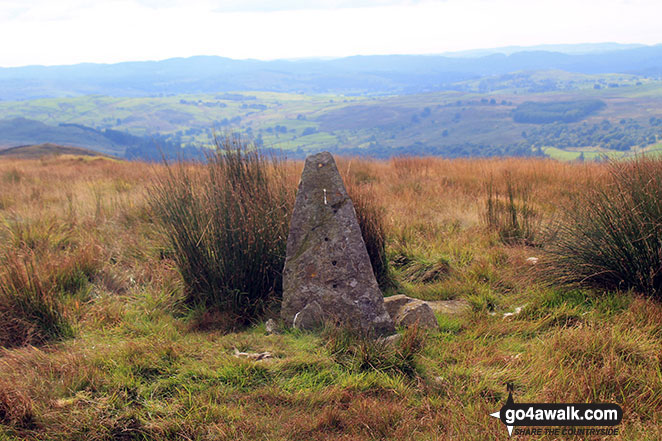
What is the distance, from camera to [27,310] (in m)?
4.07

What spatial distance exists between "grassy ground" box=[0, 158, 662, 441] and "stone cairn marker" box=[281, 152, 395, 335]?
31 centimetres

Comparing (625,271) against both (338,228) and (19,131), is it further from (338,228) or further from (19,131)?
(19,131)

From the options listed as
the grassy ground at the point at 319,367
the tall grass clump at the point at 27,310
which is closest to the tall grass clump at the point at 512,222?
the grassy ground at the point at 319,367

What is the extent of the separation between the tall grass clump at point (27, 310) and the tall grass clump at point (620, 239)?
186 inches

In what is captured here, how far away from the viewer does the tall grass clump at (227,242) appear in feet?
14.6

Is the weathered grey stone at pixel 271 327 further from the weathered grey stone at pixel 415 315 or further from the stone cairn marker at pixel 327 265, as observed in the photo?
the weathered grey stone at pixel 415 315

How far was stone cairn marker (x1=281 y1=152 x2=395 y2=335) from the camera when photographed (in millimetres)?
3906

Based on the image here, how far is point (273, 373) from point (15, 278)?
9.06 feet

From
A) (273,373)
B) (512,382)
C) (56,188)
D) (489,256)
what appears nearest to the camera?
(512,382)

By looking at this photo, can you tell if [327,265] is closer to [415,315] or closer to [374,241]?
[415,315]

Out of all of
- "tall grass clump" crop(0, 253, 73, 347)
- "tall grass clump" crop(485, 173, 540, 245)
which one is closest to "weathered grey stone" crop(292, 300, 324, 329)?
"tall grass clump" crop(0, 253, 73, 347)

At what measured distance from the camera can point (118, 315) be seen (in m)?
4.29

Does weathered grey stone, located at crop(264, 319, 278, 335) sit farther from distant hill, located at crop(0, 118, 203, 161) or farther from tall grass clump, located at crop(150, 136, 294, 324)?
distant hill, located at crop(0, 118, 203, 161)

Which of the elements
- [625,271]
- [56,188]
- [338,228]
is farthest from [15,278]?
[56,188]
